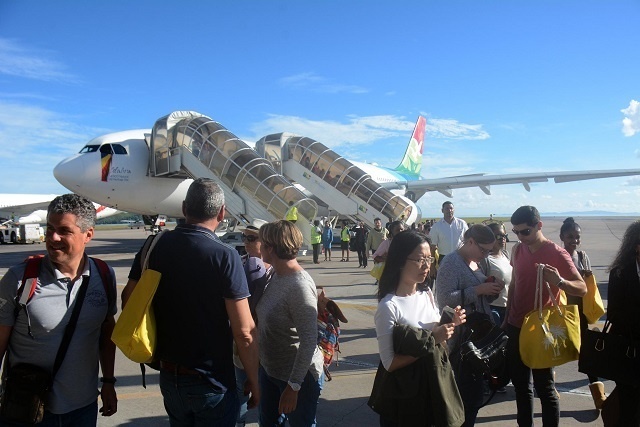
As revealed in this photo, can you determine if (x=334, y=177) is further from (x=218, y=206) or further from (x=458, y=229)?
(x=218, y=206)

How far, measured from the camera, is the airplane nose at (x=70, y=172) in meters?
16.0

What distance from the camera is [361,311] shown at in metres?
8.62

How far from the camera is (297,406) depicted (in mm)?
2883

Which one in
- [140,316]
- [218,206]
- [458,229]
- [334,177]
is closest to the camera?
[140,316]

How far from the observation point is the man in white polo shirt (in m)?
7.76

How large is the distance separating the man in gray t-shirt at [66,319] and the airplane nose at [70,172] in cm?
1512

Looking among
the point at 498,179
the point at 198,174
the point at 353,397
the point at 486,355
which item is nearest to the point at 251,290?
the point at 486,355

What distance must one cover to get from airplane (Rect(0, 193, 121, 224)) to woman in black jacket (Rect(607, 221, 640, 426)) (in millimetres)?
39811

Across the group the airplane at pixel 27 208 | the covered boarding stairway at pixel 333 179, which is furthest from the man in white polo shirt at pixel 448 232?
the airplane at pixel 27 208

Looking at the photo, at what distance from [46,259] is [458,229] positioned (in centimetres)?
652

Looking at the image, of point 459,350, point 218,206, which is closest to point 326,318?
point 459,350

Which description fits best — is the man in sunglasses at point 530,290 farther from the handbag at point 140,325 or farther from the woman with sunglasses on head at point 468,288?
the handbag at point 140,325

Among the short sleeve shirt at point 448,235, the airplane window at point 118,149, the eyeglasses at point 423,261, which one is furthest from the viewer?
the airplane window at point 118,149

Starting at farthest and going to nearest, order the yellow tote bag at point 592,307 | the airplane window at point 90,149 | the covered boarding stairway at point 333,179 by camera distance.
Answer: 1. the covered boarding stairway at point 333,179
2. the airplane window at point 90,149
3. the yellow tote bag at point 592,307
